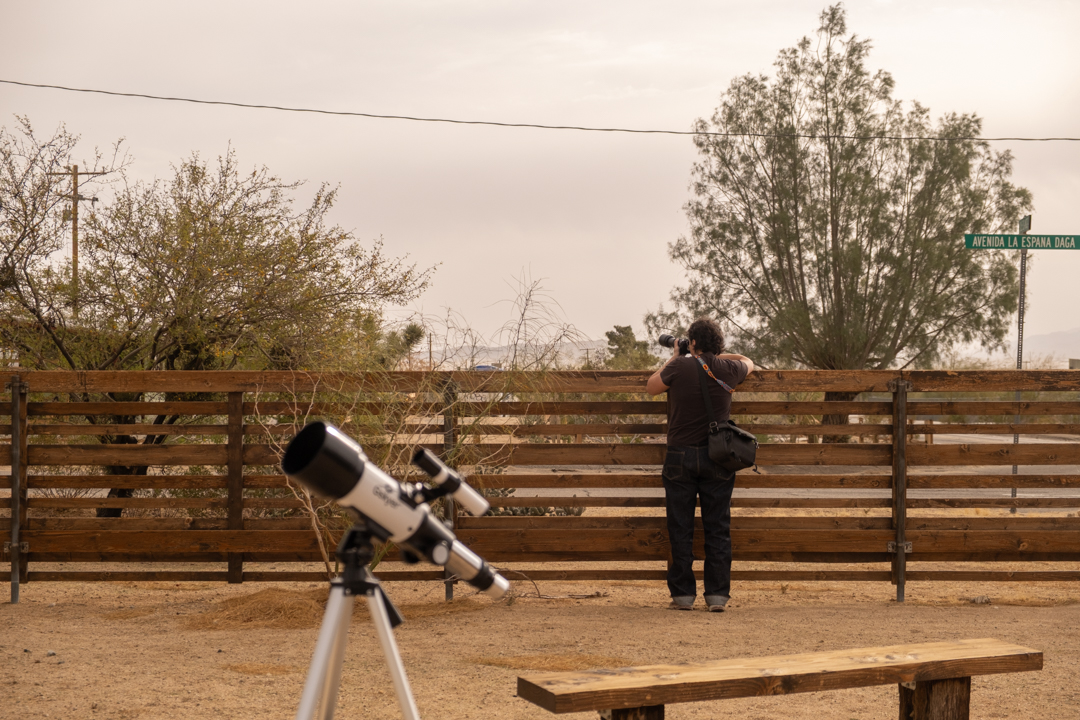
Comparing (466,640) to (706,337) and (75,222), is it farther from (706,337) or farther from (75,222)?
(75,222)

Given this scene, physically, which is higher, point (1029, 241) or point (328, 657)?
point (1029, 241)

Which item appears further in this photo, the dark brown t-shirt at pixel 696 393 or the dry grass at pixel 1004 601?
the dry grass at pixel 1004 601

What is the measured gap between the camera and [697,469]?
6508mm

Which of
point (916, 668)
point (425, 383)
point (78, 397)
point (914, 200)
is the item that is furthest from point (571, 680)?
point (914, 200)

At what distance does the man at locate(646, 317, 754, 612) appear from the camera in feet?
21.5

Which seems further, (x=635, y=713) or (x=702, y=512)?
(x=702, y=512)

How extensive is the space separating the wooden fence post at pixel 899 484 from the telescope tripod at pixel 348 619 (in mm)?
5782

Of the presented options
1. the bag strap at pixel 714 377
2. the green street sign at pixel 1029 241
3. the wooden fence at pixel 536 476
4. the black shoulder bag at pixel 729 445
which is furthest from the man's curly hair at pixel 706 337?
the green street sign at pixel 1029 241

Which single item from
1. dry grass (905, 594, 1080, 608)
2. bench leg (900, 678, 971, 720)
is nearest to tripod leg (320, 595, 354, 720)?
bench leg (900, 678, 971, 720)

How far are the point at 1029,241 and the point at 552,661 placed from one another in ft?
24.8

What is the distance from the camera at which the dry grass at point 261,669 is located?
5.03 metres

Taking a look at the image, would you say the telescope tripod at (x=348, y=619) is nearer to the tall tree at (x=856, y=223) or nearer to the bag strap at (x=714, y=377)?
the bag strap at (x=714, y=377)

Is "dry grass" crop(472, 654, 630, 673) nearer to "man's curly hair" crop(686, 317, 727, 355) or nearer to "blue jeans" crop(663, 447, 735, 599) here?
"blue jeans" crop(663, 447, 735, 599)

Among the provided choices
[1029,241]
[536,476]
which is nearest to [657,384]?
[536,476]
